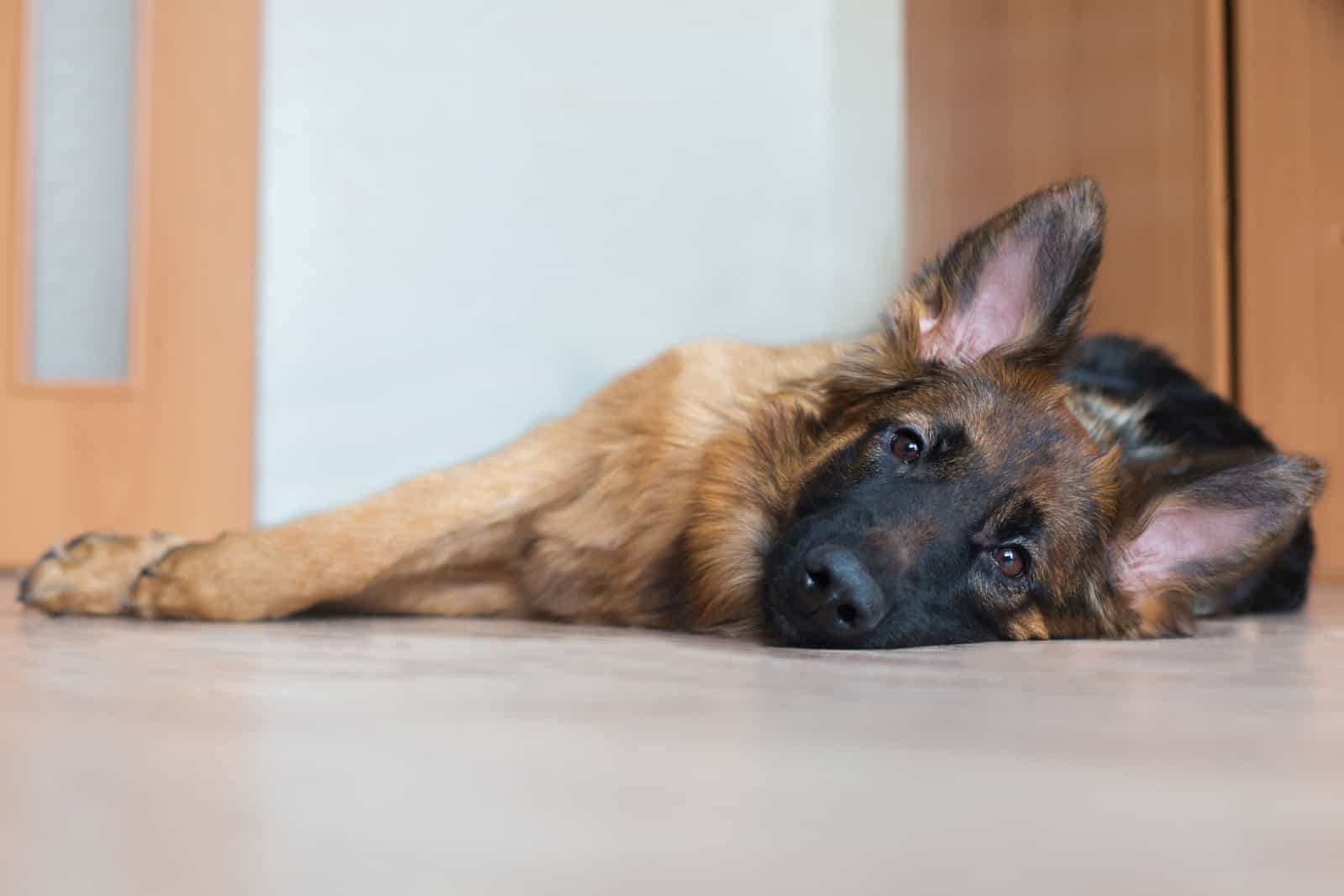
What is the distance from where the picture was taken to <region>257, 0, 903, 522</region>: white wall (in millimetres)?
4219

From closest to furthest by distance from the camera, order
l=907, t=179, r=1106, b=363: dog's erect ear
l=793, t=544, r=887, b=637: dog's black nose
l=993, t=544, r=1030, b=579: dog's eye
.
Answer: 1. l=793, t=544, r=887, b=637: dog's black nose
2. l=993, t=544, r=1030, b=579: dog's eye
3. l=907, t=179, r=1106, b=363: dog's erect ear

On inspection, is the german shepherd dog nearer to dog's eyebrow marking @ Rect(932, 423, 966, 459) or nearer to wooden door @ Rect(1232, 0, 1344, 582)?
dog's eyebrow marking @ Rect(932, 423, 966, 459)

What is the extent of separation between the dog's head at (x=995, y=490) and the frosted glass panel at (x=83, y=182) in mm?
2840

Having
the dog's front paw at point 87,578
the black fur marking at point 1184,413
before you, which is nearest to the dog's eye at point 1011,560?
the black fur marking at point 1184,413

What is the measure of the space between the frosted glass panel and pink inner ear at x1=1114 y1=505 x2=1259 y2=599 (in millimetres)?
3246

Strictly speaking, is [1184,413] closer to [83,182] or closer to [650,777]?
[650,777]

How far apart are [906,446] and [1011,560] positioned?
241 millimetres

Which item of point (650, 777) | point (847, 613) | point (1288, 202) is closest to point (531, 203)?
point (1288, 202)

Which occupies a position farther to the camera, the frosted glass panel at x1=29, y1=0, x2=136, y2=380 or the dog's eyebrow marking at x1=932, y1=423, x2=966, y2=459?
the frosted glass panel at x1=29, y1=0, x2=136, y2=380

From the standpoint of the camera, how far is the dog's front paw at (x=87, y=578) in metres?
2.02

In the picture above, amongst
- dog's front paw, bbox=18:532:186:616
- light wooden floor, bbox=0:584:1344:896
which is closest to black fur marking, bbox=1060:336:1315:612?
light wooden floor, bbox=0:584:1344:896

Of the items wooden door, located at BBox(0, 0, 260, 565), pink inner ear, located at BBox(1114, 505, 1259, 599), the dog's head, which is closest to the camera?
the dog's head

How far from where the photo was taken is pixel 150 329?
3936mm

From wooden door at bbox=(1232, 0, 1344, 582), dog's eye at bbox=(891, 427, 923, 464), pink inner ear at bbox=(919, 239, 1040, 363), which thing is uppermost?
wooden door at bbox=(1232, 0, 1344, 582)
